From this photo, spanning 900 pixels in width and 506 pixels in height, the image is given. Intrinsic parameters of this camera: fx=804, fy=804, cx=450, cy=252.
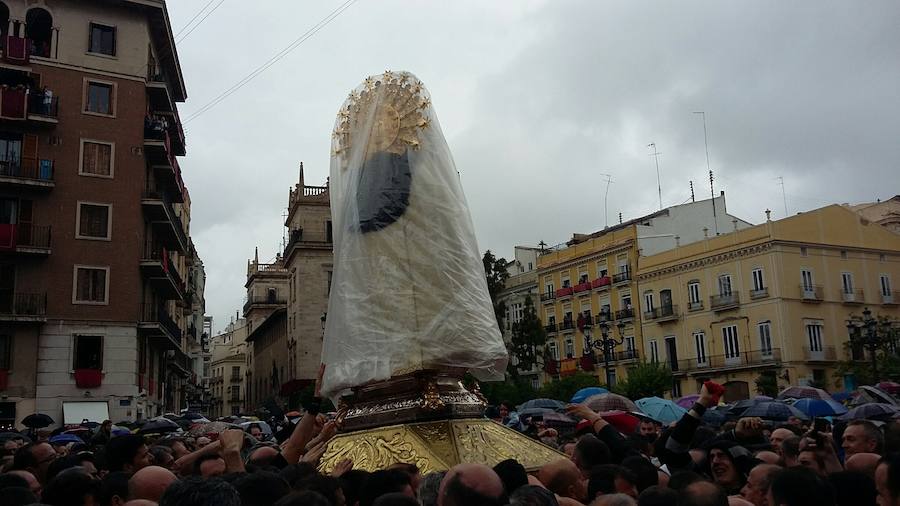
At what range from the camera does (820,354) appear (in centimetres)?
4541

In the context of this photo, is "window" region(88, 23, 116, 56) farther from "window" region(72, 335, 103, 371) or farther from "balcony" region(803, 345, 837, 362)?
A: "balcony" region(803, 345, 837, 362)

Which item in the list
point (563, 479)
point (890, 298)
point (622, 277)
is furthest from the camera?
Answer: point (622, 277)

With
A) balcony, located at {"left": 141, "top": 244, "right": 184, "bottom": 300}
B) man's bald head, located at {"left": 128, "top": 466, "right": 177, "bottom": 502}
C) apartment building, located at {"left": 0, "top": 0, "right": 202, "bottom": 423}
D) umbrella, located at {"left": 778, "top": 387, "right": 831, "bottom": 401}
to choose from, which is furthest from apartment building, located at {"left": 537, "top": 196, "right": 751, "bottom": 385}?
man's bald head, located at {"left": 128, "top": 466, "right": 177, "bottom": 502}

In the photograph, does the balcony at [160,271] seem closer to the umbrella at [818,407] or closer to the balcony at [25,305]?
the balcony at [25,305]

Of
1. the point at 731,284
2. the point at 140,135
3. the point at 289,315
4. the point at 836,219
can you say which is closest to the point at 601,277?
the point at 731,284

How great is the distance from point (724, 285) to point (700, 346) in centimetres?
417

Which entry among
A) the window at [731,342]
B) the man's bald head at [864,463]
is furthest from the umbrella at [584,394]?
the window at [731,342]

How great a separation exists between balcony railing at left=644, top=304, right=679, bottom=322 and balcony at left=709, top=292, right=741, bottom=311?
2775mm

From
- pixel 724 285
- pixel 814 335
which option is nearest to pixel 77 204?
pixel 724 285

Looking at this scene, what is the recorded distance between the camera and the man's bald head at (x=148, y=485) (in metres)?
4.31

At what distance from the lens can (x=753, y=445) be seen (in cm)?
686

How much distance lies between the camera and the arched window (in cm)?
2945

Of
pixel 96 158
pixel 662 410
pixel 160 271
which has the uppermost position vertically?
pixel 96 158

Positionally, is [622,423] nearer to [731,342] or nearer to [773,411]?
[773,411]
